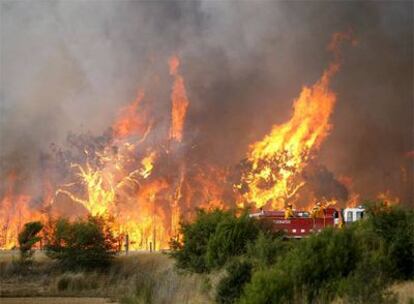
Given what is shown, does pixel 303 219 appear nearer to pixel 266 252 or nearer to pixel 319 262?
pixel 266 252

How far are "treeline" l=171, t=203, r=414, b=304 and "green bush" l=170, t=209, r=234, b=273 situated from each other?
75cm

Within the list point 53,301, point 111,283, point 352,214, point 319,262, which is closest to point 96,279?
point 111,283

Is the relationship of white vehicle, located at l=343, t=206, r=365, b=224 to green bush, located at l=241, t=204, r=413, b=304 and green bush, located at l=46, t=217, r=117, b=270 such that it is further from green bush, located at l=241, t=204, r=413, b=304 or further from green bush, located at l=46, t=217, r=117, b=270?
green bush, located at l=46, t=217, r=117, b=270

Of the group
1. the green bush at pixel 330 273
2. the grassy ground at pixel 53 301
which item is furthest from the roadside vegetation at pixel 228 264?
the grassy ground at pixel 53 301

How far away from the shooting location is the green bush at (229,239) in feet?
96.8

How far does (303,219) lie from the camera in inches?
1406

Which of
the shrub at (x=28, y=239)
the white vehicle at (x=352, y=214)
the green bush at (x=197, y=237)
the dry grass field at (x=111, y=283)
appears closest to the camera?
the dry grass field at (x=111, y=283)

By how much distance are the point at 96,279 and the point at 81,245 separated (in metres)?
3.86

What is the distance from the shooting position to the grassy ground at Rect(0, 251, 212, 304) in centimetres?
3189

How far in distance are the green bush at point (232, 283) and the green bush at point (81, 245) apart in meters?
21.7

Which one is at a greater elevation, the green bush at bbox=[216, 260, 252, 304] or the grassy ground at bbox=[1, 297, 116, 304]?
the green bush at bbox=[216, 260, 252, 304]

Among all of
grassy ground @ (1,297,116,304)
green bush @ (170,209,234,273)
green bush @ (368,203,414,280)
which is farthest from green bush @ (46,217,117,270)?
green bush @ (368,203,414,280)

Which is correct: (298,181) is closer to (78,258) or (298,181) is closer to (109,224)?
(109,224)

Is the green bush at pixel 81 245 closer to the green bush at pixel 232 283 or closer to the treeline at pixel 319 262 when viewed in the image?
the treeline at pixel 319 262
